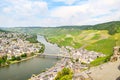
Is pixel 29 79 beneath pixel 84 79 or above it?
beneath

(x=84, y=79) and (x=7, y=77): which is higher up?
(x=84, y=79)

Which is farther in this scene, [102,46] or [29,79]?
[102,46]

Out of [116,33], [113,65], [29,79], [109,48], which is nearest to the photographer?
[113,65]

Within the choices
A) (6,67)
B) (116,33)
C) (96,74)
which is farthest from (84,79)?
(116,33)

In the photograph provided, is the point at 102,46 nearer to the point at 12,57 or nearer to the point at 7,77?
the point at 12,57

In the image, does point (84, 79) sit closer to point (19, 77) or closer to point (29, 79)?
point (29, 79)

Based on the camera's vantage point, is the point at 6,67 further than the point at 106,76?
Yes

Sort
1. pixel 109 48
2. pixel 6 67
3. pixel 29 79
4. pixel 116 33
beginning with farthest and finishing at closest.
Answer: pixel 116 33
pixel 109 48
pixel 6 67
pixel 29 79

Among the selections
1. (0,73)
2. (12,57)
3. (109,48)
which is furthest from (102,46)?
(0,73)

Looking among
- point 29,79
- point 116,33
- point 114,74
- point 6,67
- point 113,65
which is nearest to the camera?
point 114,74
